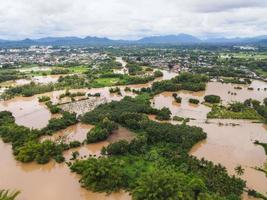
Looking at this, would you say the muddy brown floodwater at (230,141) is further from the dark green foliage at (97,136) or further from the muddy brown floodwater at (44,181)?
the muddy brown floodwater at (44,181)

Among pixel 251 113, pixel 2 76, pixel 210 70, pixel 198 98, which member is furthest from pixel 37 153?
pixel 210 70

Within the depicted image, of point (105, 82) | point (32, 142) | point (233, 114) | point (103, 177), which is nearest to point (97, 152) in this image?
point (32, 142)

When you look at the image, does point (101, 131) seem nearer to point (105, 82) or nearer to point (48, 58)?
point (105, 82)

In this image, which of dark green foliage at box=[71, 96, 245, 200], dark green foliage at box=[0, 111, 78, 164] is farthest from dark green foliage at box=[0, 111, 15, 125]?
dark green foliage at box=[71, 96, 245, 200]

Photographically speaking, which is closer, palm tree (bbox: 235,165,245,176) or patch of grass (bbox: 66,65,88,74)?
palm tree (bbox: 235,165,245,176)

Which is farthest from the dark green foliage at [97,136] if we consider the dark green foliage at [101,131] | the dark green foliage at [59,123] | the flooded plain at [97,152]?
the dark green foliage at [59,123]

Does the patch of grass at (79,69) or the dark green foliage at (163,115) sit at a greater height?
the dark green foliage at (163,115)

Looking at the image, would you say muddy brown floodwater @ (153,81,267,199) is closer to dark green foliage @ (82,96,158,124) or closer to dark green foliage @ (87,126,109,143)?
dark green foliage @ (82,96,158,124)

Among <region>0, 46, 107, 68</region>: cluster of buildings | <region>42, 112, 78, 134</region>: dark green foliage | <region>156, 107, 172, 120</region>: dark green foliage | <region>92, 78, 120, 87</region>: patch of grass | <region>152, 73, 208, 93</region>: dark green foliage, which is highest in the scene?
<region>156, 107, 172, 120</region>: dark green foliage
